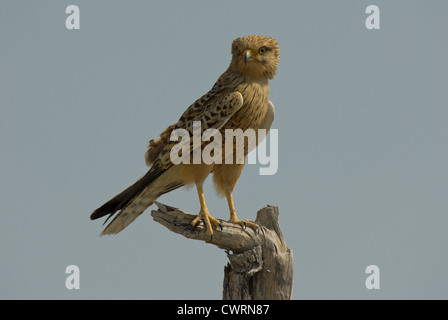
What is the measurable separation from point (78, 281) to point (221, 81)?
103 inches

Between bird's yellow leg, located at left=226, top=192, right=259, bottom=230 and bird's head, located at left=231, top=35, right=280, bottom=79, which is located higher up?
bird's head, located at left=231, top=35, right=280, bottom=79

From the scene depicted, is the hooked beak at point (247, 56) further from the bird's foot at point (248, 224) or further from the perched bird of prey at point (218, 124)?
the bird's foot at point (248, 224)

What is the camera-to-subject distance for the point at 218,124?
23.7 feet

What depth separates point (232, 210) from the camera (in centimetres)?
779

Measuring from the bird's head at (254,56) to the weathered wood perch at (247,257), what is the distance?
1653 millimetres

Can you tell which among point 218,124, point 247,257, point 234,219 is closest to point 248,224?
point 234,219

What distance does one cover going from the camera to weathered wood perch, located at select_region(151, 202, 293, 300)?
7.30 metres

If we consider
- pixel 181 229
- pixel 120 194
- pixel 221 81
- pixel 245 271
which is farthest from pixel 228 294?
pixel 221 81

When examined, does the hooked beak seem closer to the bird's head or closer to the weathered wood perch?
the bird's head

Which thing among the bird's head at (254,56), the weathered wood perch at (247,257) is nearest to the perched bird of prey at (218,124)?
the bird's head at (254,56)

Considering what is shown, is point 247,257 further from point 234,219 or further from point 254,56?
point 254,56

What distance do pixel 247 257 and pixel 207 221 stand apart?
0.56 metres

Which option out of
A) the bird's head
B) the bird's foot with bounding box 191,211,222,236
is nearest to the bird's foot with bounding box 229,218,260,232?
the bird's foot with bounding box 191,211,222,236

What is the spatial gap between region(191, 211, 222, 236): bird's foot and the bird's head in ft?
5.12
